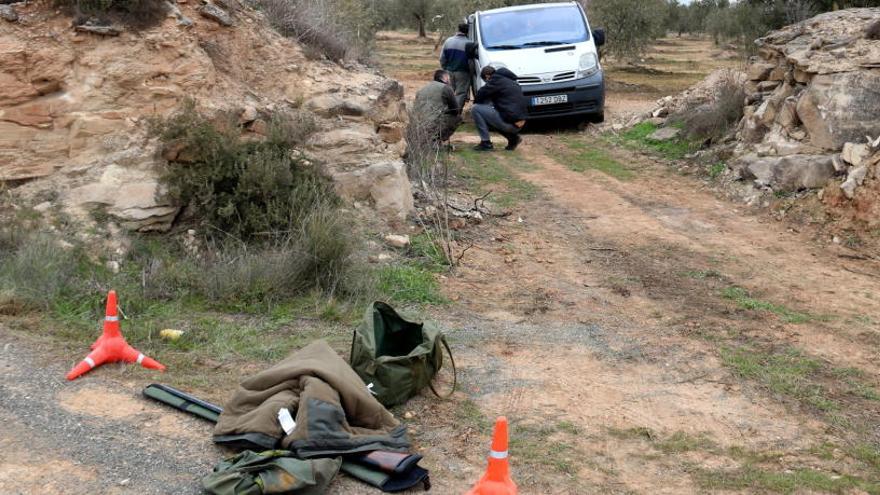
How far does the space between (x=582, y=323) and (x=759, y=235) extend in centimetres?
344

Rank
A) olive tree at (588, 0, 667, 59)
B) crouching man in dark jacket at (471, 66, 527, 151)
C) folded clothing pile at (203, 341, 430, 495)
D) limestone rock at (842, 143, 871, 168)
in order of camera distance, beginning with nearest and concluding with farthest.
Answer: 1. folded clothing pile at (203, 341, 430, 495)
2. limestone rock at (842, 143, 871, 168)
3. crouching man in dark jacket at (471, 66, 527, 151)
4. olive tree at (588, 0, 667, 59)

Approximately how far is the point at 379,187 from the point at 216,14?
237 centimetres

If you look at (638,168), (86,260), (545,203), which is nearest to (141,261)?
(86,260)

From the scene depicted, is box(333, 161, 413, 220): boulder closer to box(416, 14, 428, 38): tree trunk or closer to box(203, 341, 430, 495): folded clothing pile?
box(203, 341, 430, 495): folded clothing pile

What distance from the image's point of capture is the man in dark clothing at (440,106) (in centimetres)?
1131

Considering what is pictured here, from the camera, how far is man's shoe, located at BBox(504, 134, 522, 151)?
503 inches

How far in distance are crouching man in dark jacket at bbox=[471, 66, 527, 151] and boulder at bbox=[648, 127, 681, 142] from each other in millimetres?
2233

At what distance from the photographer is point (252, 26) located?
→ 8969 millimetres

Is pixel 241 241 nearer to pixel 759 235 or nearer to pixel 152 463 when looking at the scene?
Answer: pixel 152 463

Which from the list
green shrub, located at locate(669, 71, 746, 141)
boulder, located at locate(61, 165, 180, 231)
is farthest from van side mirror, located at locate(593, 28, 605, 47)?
boulder, located at locate(61, 165, 180, 231)

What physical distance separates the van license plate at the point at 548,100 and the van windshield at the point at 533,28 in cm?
A: 93

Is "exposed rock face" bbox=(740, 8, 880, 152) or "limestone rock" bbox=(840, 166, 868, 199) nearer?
"limestone rock" bbox=(840, 166, 868, 199)

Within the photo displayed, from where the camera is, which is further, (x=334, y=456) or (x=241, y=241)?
(x=241, y=241)

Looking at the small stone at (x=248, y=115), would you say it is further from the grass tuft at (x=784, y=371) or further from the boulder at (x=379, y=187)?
the grass tuft at (x=784, y=371)
